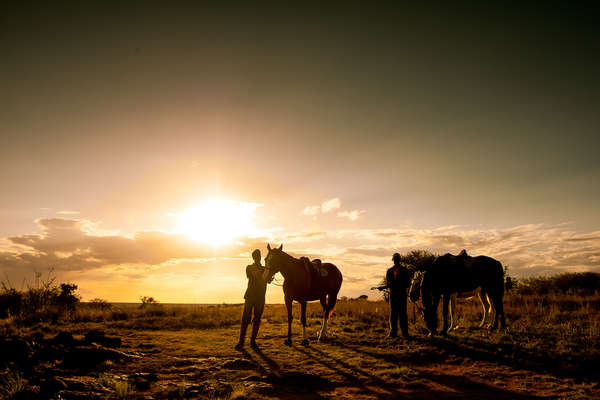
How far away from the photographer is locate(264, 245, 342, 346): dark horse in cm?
1111

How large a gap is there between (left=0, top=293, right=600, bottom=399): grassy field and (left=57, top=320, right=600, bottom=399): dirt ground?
2cm

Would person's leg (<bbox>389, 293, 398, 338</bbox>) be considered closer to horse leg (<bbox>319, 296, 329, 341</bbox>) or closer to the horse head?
horse leg (<bbox>319, 296, 329, 341</bbox>)

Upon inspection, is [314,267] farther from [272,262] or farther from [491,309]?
[491,309]

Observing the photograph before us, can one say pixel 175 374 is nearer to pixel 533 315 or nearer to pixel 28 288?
pixel 533 315

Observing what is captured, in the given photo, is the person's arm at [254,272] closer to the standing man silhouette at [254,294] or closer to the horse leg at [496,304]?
the standing man silhouette at [254,294]

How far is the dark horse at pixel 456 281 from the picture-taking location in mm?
11763

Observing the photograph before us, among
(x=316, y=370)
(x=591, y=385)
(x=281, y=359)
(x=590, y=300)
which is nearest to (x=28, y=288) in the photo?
(x=281, y=359)

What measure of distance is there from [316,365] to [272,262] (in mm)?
3464

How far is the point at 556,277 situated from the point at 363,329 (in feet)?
94.9

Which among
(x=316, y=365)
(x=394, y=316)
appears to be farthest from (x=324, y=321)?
(x=316, y=365)

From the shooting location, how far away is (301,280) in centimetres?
1168

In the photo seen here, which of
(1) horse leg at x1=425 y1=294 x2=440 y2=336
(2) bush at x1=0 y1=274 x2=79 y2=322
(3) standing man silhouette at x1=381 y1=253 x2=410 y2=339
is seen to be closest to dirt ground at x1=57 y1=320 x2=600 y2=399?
(1) horse leg at x1=425 y1=294 x2=440 y2=336

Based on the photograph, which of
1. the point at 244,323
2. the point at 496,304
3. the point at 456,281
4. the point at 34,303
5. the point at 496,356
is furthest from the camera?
the point at 34,303

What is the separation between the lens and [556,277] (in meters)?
32.9
